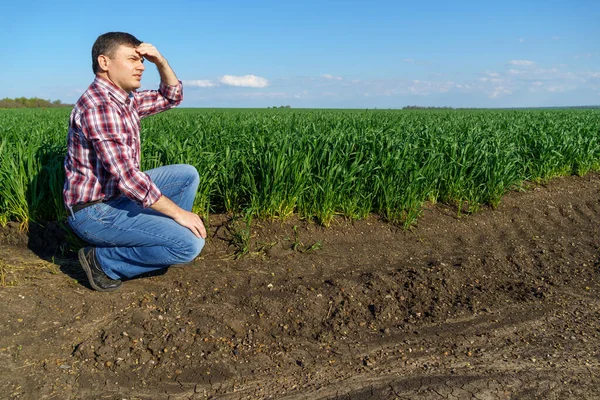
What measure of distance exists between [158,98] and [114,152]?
1055 mm

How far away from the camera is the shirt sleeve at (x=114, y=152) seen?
3.08m

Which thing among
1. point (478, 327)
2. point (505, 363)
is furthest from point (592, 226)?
point (505, 363)

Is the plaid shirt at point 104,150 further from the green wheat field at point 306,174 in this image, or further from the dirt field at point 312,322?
the green wheat field at point 306,174

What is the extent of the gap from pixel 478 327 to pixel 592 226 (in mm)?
3596

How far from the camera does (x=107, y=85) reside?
3.27 m

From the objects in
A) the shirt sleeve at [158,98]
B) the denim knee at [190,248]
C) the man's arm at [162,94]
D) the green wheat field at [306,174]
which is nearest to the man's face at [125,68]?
the man's arm at [162,94]

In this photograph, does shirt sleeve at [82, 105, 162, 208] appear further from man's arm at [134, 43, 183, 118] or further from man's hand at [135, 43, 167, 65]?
man's arm at [134, 43, 183, 118]

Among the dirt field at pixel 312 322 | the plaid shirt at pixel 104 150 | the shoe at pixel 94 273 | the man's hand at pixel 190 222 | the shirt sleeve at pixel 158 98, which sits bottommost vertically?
the dirt field at pixel 312 322

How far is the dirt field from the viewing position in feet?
8.85

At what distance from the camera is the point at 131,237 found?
347 cm

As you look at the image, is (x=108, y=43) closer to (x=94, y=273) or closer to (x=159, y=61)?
(x=159, y=61)

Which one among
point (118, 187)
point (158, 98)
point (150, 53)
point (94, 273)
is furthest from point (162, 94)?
point (94, 273)

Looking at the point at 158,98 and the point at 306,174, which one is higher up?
the point at 158,98

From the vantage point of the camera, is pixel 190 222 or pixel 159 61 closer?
pixel 190 222
